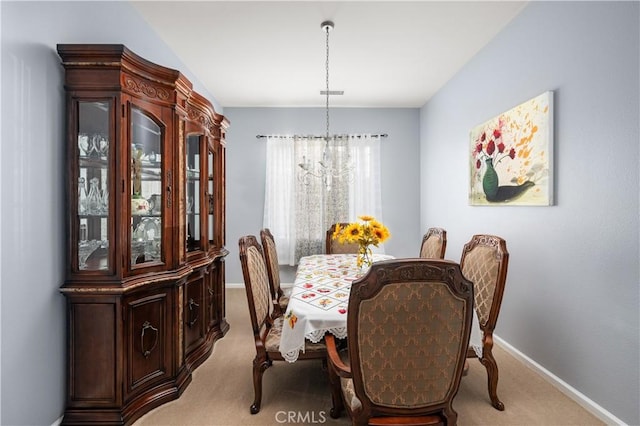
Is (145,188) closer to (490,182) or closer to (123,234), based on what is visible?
(123,234)

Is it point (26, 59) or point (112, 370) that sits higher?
point (26, 59)

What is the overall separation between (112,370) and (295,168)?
346 cm

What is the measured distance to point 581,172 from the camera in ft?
6.62

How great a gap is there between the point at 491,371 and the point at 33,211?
269cm

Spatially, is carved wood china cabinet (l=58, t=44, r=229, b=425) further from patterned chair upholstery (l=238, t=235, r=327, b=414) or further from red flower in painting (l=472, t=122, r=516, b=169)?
red flower in painting (l=472, t=122, r=516, b=169)

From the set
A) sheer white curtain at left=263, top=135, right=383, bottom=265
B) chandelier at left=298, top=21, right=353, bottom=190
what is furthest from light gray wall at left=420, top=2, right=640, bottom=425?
sheer white curtain at left=263, top=135, right=383, bottom=265

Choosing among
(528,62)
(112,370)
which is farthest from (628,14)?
(112,370)

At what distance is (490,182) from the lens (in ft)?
9.69

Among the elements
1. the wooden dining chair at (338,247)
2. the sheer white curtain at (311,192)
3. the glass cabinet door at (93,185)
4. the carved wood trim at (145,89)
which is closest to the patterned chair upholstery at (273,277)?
the wooden dining chair at (338,247)

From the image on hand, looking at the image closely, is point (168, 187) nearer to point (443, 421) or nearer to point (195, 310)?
point (195, 310)

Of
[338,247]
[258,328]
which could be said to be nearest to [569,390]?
[258,328]

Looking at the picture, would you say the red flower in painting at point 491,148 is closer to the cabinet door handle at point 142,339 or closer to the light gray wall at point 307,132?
the light gray wall at point 307,132

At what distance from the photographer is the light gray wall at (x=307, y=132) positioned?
487 centimetres

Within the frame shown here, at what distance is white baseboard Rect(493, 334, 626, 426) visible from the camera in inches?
71.2
